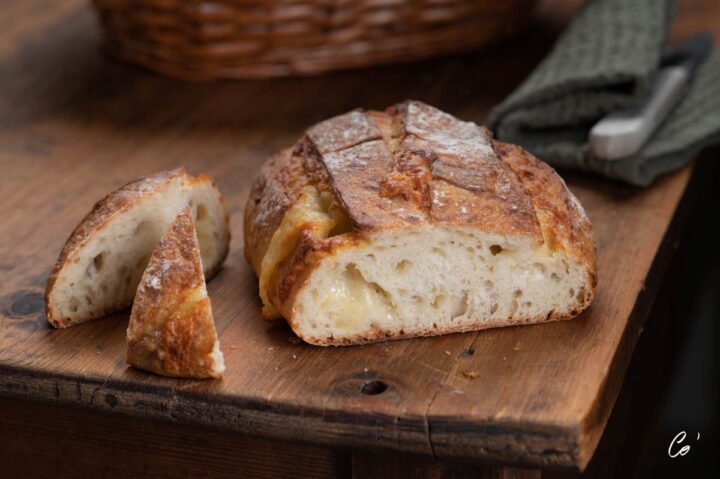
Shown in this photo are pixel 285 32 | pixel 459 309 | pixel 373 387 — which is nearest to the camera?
pixel 373 387

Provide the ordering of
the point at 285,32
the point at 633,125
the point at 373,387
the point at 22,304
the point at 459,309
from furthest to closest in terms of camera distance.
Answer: the point at 285,32, the point at 633,125, the point at 22,304, the point at 459,309, the point at 373,387

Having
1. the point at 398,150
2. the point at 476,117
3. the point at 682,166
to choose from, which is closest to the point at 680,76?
the point at 682,166

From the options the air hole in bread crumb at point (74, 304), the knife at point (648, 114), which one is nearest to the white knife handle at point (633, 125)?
the knife at point (648, 114)

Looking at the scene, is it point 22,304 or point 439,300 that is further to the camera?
point 22,304

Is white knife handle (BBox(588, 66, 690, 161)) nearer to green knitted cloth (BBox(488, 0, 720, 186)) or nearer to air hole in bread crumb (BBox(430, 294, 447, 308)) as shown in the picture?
green knitted cloth (BBox(488, 0, 720, 186))

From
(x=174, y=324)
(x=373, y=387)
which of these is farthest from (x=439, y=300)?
(x=174, y=324)

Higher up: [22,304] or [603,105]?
[603,105]

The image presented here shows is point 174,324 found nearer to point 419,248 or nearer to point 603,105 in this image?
point 419,248
